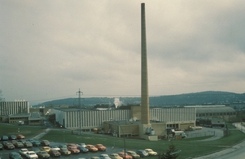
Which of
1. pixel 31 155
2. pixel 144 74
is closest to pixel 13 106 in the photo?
pixel 144 74

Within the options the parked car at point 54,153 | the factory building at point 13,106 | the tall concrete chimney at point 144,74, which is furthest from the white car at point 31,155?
the factory building at point 13,106

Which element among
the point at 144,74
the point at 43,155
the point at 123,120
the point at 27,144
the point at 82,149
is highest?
the point at 144,74

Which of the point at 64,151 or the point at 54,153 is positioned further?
the point at 64,151

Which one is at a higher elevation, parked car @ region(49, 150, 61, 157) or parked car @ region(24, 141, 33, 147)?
parked car @ region(24, 141, 33, 147)

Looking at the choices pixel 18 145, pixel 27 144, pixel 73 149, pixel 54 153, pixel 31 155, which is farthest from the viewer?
pixel 27 144

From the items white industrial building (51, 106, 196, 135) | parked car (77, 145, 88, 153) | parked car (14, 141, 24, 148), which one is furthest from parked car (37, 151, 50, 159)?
white industrial building (51, 106, 196, 135)

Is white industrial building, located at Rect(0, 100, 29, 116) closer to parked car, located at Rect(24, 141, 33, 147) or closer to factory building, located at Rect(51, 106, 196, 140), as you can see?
factory building, located at Rect(51, 106, 196, 140)

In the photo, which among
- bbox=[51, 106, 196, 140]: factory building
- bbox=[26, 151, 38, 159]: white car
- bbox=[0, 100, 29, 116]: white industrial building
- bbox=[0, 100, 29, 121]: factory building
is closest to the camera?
bbox=[26, 151, 38, 159]: white car

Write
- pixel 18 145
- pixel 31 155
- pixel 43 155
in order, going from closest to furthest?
pixel 31 155 → pixel 43 155 → pixel 18 145

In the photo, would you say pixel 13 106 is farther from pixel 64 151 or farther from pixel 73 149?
pixel 64 151

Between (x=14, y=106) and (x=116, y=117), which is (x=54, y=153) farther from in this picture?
(x=14, y=106)

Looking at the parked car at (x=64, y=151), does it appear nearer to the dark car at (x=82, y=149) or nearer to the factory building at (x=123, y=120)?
the dark car at (x=82, y=149)

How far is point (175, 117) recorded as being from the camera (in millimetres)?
93438

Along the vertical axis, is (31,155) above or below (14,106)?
below
